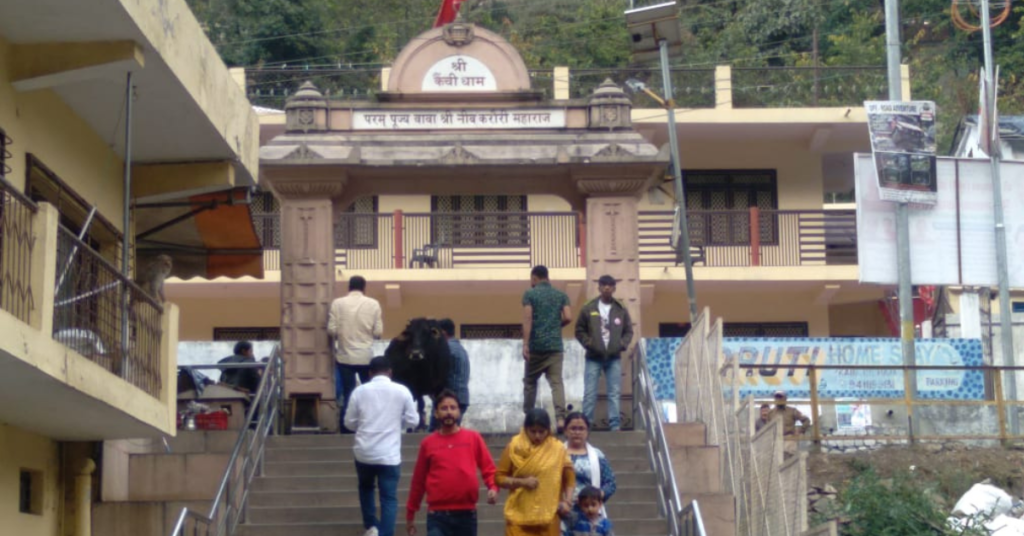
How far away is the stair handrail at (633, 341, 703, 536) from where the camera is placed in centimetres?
1430

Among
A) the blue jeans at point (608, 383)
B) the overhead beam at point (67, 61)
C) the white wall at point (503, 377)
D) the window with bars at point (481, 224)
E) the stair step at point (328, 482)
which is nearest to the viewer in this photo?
the overhead beam at point (67, 61)

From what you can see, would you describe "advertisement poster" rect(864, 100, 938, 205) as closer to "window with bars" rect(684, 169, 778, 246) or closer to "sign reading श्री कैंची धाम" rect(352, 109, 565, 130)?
"sign reading श्री कैंची धाम" rect(352, 109, 565, 130)

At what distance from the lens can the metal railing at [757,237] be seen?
108 feet

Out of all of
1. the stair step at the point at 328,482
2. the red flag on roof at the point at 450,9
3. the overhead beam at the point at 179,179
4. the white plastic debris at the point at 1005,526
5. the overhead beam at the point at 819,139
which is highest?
the red flag on roof at the point at 450,9

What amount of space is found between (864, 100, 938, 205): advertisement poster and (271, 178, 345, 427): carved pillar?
9.22m

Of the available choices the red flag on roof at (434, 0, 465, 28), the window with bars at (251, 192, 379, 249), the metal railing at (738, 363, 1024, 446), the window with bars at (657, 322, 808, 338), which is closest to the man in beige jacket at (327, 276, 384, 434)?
the metal railing at (738, 363, 1024, 446)

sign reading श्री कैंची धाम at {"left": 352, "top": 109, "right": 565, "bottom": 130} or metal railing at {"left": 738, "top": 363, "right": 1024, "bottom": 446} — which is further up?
sign reading श्री कैंची धाम at {"left": 352, "top": 109, "right": 565, "bottom": 130}

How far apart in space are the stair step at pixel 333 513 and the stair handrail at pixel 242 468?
195 millimetres

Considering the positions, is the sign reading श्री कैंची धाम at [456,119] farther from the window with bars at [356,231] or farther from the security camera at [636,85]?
the window with bars at [356,231]

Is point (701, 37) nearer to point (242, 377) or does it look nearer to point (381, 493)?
point (242, 377)

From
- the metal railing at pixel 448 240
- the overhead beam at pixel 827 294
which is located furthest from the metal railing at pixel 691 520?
the overhead beam at pixel 827 294

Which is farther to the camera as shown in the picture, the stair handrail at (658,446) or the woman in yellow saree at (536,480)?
the stair handrail at (658,446)

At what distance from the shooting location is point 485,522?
15.2 metres

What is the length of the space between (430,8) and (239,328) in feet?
58.3
